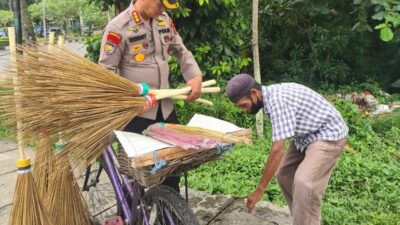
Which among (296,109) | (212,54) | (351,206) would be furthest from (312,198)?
(212,54)

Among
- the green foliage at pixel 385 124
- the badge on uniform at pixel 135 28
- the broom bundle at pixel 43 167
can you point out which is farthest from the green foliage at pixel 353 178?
the broom bundle at pixel 43 167

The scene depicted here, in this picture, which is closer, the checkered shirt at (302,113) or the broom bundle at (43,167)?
the checkered shirt at (302,113)

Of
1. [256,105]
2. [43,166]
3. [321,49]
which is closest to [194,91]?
[256,105]

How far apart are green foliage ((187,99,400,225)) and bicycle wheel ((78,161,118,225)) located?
796 millimetres

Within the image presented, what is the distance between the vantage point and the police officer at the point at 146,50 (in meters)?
2.37

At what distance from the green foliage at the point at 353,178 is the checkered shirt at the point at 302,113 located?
0.65m

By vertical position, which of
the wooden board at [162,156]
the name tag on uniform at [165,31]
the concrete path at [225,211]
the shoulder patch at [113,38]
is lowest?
the concrete path at [225,211]

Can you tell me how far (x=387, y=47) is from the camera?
745 centimetres

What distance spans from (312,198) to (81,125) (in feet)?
4.42

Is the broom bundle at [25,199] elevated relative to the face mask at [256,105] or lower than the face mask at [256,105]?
lower

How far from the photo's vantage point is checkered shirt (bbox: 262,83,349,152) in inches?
86.4

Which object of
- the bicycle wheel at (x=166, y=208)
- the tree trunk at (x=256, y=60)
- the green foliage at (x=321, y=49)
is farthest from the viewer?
the green foliage at (x=321, y=49)

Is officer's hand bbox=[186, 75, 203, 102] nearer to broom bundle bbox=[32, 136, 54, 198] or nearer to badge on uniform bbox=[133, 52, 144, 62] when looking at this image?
badge on uniform bbox=[133, 52, 144, 62]

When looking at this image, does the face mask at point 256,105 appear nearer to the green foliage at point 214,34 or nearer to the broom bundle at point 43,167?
the broom bundle at point 43,167
